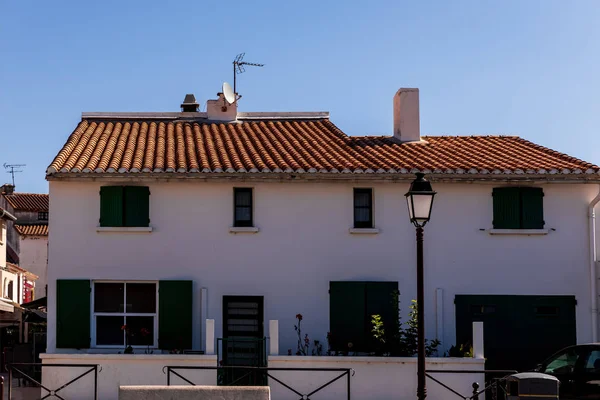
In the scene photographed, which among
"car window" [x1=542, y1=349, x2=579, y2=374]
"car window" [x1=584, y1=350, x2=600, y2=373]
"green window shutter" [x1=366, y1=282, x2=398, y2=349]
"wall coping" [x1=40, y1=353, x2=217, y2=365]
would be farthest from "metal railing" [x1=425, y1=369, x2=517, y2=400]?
"wall coping" [x1=40, y1=353, x2=217, y2=365]

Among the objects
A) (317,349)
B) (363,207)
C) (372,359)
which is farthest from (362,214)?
(372,359)

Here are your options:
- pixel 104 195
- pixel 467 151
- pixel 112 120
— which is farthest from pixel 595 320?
pixel 112 120

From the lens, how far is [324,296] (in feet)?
68.3

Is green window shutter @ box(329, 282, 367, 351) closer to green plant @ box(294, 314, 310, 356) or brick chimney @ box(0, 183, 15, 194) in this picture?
green plant @ box(294, 314, 310, 356)

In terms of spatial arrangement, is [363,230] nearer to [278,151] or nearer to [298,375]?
[278,151]

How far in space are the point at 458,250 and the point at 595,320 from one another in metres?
3.55

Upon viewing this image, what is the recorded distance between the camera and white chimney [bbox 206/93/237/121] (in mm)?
25156

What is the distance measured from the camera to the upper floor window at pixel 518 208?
69.1 feet

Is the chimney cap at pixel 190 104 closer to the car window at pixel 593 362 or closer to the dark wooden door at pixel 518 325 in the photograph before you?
the dark wooden door at pixel 518 325

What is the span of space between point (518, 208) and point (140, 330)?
30.4 feet

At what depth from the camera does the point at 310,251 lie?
68.6 feet

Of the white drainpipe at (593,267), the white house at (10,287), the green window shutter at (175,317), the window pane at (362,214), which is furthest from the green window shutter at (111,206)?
the white house at (10,287)

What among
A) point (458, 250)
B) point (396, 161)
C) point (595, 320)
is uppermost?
point (396, 161)

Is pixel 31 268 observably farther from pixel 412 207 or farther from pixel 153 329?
pixel 412 207
